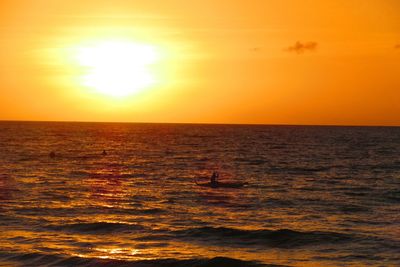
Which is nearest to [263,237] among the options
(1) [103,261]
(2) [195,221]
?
(2) [195,221]

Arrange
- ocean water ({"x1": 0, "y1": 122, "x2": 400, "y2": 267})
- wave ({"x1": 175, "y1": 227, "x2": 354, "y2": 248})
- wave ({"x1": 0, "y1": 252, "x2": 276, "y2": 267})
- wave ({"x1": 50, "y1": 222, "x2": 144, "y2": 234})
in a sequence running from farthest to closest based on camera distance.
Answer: wave ({"x1": 50, "y1": 222, "x2": 144, "y2": 234}) < wave ({"x1": 175, "y1": 227, "x2": 354, "y2": 248}) < ocean water ({"x1": 0, "y1": 122, "x2": 400, "y2": 267}) < wave ({"x1": 0, "y1": 252, "x2": 276, "y2": 267})

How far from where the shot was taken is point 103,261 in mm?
25328

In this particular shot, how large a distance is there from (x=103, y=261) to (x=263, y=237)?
31.8ft

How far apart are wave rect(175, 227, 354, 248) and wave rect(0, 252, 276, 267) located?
3861 mm

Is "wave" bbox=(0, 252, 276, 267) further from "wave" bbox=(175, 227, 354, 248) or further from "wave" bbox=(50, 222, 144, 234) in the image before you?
"wave" bbox=(50, 222, 144, 234)

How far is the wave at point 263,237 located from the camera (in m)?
30.0

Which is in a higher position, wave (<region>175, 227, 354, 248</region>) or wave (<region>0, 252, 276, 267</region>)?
wave (<region>175, 227, 354, 248</region>)

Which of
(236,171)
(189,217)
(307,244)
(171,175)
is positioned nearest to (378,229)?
(307,244)

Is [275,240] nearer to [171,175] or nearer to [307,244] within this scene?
[307,244]

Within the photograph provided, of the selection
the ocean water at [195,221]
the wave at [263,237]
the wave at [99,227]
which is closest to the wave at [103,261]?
the ocean water at [195,221]

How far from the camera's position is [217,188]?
53125 mm

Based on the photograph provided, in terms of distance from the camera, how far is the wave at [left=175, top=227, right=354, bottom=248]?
98.5 feet

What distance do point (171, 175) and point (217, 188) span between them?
1494 centimetres

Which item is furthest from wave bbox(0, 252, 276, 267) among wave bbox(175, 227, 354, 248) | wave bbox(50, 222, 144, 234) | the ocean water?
wave bbox(50, 222, 144, 234)
